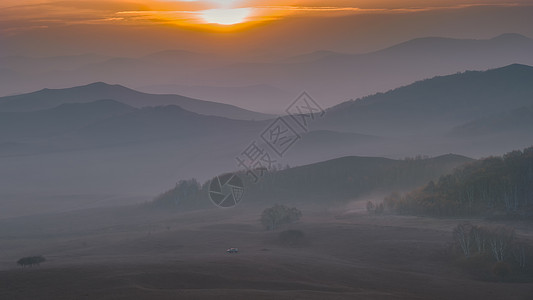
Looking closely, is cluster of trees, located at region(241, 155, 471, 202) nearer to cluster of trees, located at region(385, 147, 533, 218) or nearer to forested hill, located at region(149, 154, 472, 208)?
forested hill, located at region(149, 154, 472, 208)

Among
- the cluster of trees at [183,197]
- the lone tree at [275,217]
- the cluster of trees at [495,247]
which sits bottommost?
the cluster of trees at [495,247]

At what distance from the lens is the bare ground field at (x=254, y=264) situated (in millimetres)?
44750

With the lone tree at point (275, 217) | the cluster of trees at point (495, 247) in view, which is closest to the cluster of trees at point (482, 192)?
the lone tree at point (275, 217)

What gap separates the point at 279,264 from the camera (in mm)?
55344

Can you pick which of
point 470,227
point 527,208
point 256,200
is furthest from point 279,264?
point 256,200

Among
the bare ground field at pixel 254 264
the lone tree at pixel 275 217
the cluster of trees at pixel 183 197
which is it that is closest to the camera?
the bare ground field at pixel 254 264

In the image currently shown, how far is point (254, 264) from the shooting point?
54.6 m

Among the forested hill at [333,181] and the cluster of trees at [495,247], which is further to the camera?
the forested hill at [333,181]

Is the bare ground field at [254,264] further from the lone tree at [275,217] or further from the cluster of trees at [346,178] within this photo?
the cluster of trees at [346,178]

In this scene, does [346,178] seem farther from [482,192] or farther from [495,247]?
[495,247]

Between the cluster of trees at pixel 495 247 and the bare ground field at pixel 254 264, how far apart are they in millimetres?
2202

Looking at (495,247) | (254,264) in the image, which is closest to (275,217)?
(254,264)

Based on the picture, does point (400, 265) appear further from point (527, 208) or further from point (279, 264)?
point (527, 208)

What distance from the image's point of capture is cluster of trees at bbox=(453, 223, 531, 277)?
5656 centimetres
